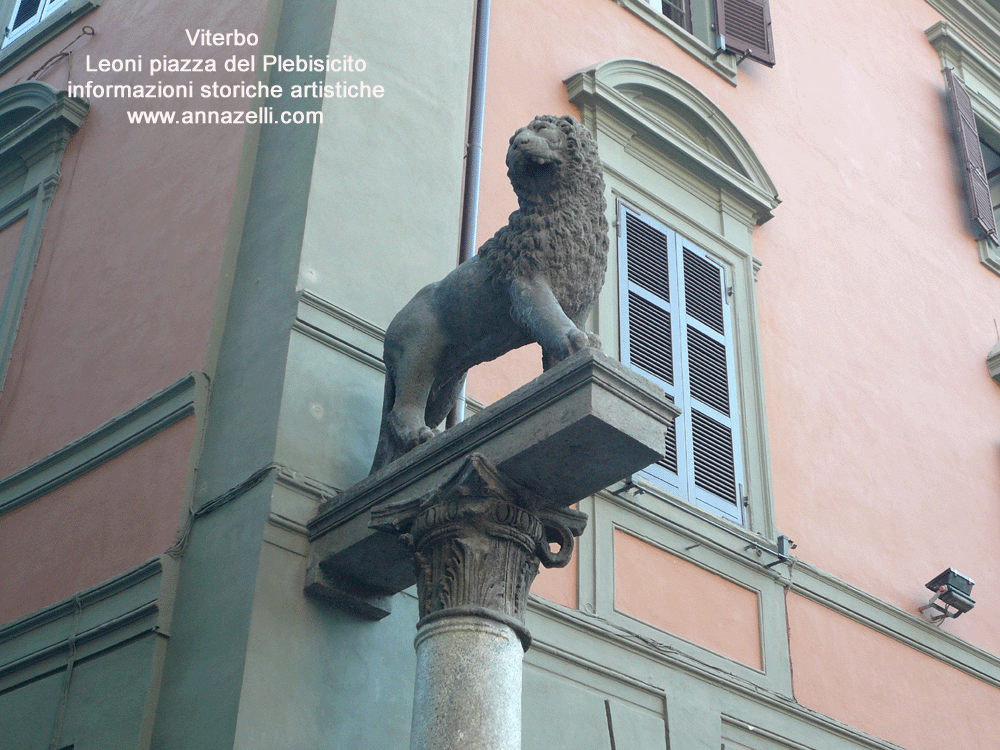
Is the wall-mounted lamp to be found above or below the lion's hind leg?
above

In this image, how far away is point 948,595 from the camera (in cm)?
876

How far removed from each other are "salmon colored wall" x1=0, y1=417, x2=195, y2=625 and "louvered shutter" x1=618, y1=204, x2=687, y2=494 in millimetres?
2631

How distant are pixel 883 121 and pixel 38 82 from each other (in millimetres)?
6297

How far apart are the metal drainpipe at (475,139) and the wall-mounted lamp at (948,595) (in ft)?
11.7

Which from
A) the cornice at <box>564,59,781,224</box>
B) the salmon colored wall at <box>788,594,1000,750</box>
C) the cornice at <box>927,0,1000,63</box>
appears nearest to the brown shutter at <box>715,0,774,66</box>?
the cornice at <box>564,59,781,224</box>

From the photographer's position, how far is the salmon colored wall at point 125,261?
7.12 meters

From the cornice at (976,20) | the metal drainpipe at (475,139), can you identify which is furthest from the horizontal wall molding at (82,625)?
the cornice at (976,20)

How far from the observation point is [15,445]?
7.67m

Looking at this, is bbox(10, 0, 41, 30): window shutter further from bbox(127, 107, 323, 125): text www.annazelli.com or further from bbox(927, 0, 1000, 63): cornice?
bbox(927, 0, 1000, 63): cornice

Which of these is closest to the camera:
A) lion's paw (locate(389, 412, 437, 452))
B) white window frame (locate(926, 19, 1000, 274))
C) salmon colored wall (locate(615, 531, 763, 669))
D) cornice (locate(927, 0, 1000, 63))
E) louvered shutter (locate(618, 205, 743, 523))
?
lion's paw (locate(389, 412, 437, 452))

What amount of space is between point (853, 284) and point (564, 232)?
474 centimetres

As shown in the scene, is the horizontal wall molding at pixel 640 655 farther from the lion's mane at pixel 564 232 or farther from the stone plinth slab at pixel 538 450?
the lion's mane at pixel 564 232

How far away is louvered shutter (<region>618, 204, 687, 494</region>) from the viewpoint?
8.02 meters

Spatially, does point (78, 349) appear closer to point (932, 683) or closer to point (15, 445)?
point (15, 445)
